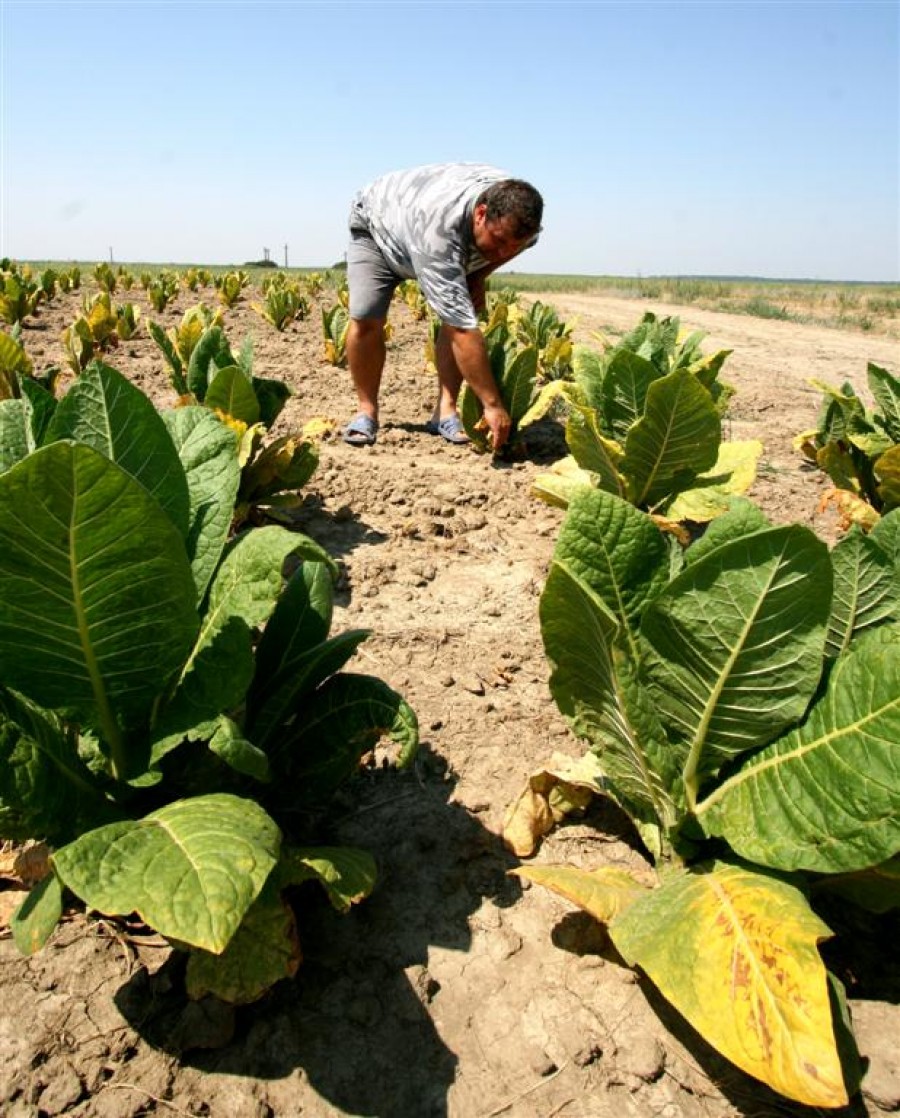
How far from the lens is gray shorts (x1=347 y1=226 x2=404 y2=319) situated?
509 cm

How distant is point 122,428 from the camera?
1.36 metres

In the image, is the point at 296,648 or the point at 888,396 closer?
the point at 296,648

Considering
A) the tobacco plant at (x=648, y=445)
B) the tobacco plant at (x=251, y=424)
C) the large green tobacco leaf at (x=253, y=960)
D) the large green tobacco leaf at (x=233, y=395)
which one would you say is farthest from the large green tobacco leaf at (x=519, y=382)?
the large green tobacco leaf at (x=253, y=960)

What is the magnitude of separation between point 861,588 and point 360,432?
3864mm

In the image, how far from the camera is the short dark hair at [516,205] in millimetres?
4059

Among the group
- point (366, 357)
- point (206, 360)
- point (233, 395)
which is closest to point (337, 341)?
point (366, 357)

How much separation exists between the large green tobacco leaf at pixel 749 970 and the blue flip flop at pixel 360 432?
3930 mm

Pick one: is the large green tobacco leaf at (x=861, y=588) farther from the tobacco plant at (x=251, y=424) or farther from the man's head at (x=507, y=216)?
the man's head at (x=507, y=216)

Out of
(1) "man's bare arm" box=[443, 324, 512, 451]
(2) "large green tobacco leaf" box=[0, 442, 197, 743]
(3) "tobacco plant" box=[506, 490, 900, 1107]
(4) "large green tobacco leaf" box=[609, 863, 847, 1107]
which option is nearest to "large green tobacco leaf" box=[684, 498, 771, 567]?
(3) "tobacco plant" box=[506, 490, 900, 1107]

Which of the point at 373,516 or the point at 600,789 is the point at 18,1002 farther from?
the point at 373,516

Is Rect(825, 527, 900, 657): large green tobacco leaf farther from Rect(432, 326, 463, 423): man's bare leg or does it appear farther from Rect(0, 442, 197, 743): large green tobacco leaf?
Rect(432, 326, 463, 423): man's bare leg

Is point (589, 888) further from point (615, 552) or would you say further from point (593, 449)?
point (593, 449)

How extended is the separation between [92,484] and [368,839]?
1088mm

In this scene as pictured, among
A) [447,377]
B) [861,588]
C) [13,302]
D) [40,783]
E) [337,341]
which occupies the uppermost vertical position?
[13,302]
